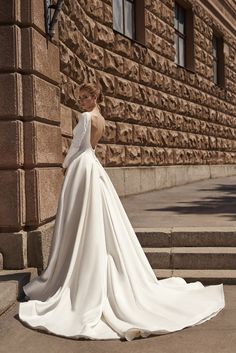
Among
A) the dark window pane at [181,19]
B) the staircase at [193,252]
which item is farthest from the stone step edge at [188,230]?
the dark window pane at [181,19]

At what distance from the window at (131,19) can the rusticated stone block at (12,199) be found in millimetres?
5325

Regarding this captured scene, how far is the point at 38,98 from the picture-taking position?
15.7ft

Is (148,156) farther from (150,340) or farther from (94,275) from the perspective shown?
(150,340)

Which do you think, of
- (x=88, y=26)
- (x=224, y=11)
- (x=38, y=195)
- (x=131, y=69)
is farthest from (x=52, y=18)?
(x=224, y=11)

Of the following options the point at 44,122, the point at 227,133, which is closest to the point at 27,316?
the point at 44,122

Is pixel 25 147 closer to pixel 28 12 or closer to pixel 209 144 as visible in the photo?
pixel 28 12

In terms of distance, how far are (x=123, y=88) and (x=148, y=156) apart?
1.73 m

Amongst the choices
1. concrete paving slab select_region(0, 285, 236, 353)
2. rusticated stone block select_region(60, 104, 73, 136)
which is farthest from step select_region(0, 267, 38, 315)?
rusticated stone block select_region(60, 104, 73, 136)

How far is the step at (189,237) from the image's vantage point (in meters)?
5.16

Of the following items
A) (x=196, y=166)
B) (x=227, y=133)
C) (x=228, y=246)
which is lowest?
(x=228, y=246)

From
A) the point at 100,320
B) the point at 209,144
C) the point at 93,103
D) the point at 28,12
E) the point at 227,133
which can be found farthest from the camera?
the point at 227,133

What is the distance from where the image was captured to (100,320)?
3.44 metres

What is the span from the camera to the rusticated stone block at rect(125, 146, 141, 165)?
890 cm

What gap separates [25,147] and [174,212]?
302cm
